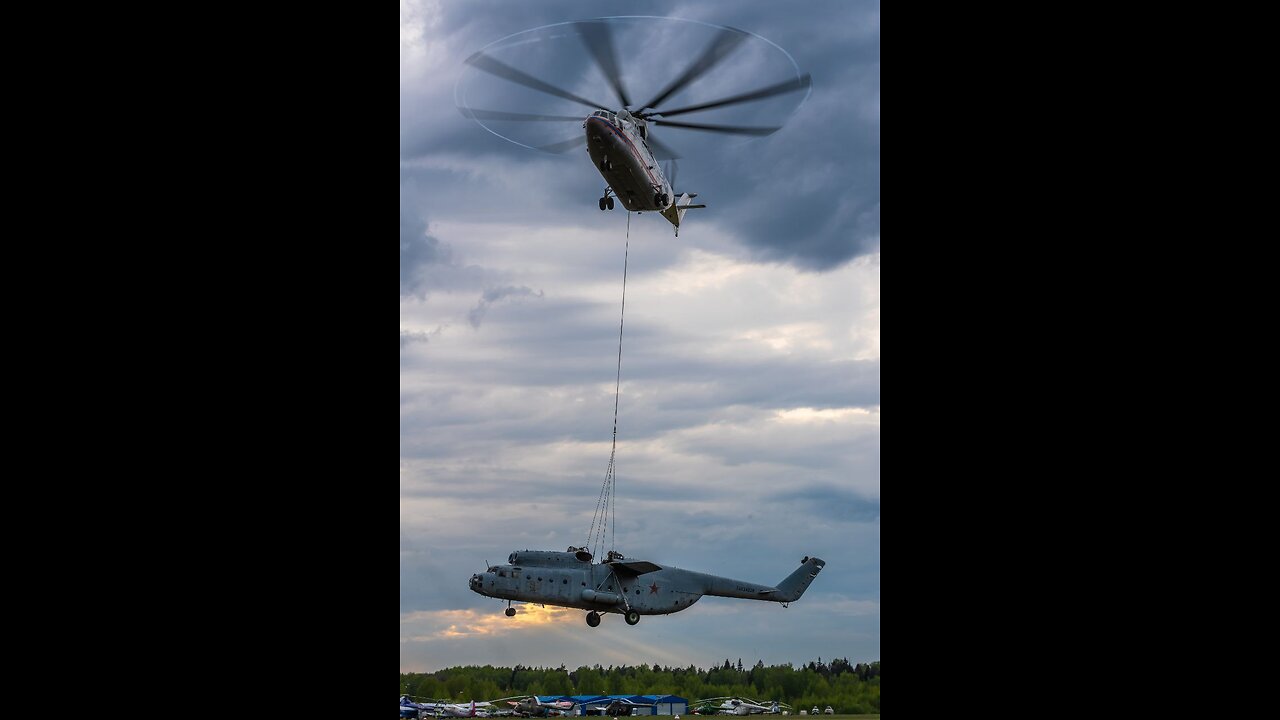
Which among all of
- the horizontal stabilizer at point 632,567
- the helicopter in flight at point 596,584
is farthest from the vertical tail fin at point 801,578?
the horizontal stabilizer at point 632,567

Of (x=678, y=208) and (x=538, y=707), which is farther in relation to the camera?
(x=538, y=707)

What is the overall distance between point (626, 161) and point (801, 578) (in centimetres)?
1340

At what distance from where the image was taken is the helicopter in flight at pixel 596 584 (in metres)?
17.7

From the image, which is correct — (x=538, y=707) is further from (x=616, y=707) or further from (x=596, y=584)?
(x=596, y=584)

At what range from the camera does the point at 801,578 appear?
968 inches

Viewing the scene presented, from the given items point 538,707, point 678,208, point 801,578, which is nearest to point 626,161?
point 678,208

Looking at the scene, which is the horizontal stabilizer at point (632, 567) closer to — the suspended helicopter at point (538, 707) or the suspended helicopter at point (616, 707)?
the suspended helicopter at point (538, 707)

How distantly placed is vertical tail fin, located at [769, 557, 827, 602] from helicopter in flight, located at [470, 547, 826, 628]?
381cm

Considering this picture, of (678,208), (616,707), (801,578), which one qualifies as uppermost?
(678,208)

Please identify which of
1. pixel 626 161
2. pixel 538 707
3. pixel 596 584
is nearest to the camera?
pixel 626 161
